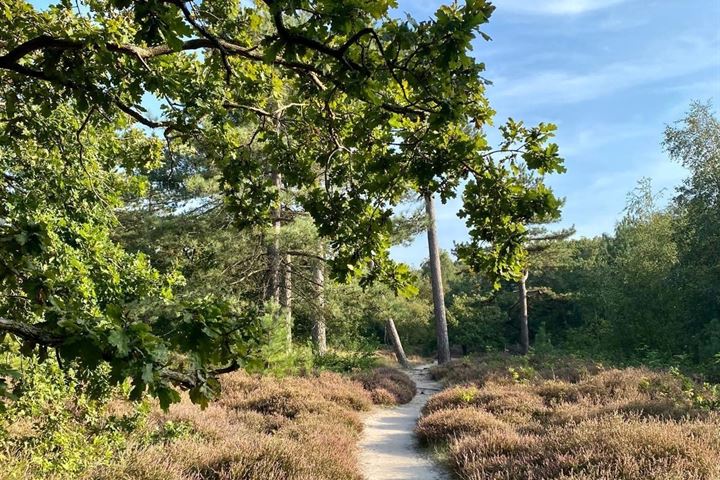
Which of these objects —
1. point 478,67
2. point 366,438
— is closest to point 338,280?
point 478,67

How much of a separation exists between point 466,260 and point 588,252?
46.1 m

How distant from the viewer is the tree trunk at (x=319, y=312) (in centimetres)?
1878

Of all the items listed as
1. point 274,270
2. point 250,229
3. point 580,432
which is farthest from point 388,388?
point 250,229

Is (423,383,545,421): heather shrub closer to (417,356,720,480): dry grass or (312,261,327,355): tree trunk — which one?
(417,356,720,480): dry grass

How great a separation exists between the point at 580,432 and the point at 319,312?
42.6 ft

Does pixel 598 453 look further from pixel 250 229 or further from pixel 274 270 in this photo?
pixel 274 270

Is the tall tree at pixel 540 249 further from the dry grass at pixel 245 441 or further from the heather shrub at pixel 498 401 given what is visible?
the dry grass at pixel 245 441

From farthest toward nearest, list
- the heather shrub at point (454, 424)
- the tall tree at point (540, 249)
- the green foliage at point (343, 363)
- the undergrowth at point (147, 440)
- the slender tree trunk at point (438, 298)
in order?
the tall tree at point (540, 249), the slender tree trunk at point (438, 298), the green foliage at point (343, 363), the heather shrub at point (454, 424), the undergrowth at point (147, 440)

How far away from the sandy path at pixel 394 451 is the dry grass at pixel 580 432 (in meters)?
0.40

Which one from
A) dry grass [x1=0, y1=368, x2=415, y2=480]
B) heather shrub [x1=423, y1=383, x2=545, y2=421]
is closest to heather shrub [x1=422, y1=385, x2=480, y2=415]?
heather shrub [x1=423, y1=383, x2=545, y2=421]

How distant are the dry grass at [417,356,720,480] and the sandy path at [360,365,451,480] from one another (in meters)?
0.40

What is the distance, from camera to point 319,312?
1877 cm

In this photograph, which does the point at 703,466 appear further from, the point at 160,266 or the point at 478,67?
the point at 160,266

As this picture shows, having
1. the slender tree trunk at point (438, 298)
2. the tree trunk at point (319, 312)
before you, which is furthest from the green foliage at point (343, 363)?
the slender tree trunk at point (438, 298)
